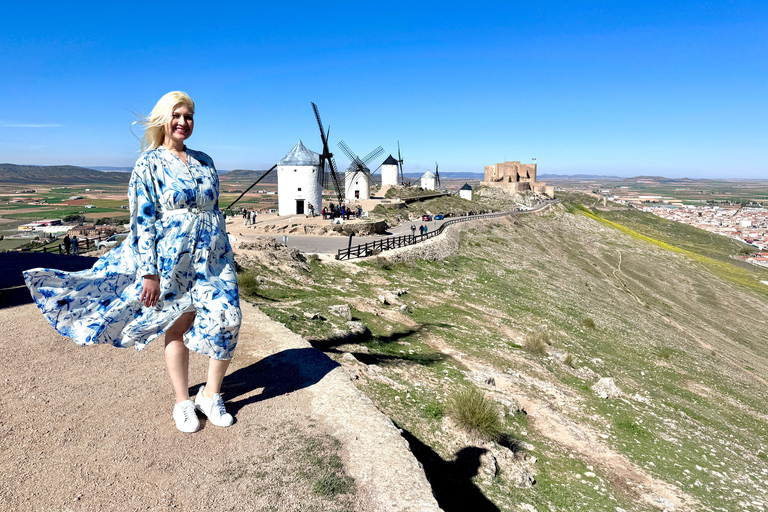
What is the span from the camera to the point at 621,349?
1770 centimetres

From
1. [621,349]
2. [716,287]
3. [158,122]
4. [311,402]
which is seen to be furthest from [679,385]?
[716,287]

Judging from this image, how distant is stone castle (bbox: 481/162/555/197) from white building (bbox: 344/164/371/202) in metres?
35.9

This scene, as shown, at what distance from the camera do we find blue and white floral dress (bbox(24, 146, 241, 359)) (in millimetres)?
3775

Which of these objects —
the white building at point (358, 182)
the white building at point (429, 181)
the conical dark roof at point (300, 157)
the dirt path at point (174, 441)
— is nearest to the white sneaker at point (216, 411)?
the dirt path at point (174, 441)

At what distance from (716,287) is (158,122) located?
5094cm

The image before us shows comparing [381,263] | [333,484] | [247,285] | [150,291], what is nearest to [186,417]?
[150,291]

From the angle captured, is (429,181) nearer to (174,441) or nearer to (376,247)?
(376,247)

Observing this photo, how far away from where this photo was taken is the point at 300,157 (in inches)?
1463

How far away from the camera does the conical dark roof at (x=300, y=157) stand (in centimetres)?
3697

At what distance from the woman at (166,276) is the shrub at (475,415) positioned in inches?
175

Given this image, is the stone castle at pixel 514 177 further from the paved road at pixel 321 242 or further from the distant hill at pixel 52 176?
the distant hill at pixel 52 176

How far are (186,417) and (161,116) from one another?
272 centimetres

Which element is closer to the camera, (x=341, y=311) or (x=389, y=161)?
(x=341, y=311)

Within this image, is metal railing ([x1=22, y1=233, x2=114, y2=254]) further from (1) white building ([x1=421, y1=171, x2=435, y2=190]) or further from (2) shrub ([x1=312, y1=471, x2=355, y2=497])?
(1) white building ([x1=421, y1=171, x2=435, y2=190])
